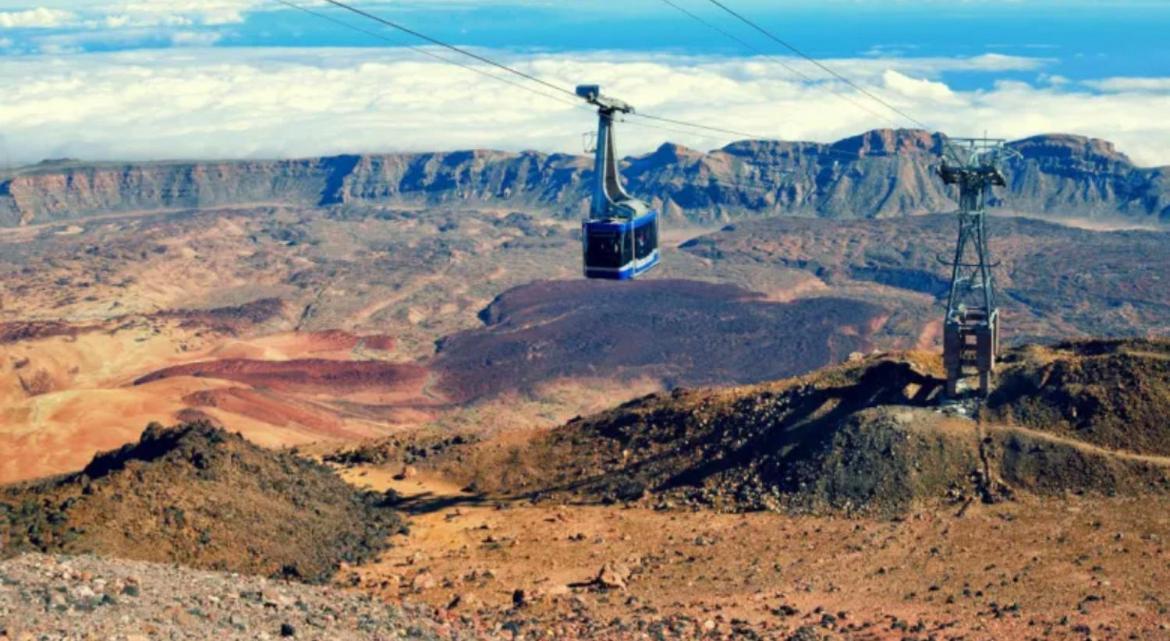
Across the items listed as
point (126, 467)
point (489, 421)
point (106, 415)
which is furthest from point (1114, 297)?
point (126, 467)

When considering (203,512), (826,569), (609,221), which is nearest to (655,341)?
(609,221)

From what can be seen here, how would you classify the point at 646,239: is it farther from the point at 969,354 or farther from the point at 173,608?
the point at 173,608

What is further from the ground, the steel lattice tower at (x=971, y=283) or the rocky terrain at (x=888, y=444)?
the steel lattice tower at (x=971, y=283)

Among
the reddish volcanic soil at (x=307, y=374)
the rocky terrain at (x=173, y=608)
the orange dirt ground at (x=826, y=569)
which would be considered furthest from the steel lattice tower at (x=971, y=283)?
the reddish volcanic soil at (x=307, y=374)

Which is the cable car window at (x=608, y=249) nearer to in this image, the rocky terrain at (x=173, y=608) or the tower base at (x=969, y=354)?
the tower base at (x=969, y=354)

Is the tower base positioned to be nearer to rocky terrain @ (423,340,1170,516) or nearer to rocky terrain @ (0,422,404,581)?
rocky terrain @ (423,340,1170,516)

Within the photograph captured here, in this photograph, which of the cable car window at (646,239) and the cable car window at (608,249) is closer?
the cable car window at (608,249)

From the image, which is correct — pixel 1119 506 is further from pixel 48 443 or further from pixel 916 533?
pixel 48 443
